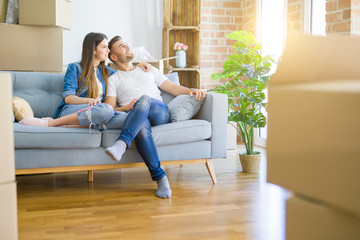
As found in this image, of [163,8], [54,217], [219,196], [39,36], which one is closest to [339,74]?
[54,217]

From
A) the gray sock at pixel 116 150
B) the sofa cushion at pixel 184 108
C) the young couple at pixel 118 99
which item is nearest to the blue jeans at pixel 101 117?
the young couple at pixel 118 99

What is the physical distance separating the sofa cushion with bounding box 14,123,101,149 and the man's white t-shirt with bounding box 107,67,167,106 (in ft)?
1.63

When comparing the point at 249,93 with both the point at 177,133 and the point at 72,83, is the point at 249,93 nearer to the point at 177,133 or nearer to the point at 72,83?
the point at 177,133

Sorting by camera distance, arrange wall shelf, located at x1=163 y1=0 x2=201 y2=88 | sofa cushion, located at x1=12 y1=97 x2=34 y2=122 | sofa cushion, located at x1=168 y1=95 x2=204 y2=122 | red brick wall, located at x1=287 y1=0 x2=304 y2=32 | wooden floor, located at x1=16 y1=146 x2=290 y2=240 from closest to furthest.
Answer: wooden floor, located at x1=16 y1=146 x2=290 y2=240
sofa cushion, located at x1=12 y1=97 x2=34 y2=122
sofa cushion, located at x1=168 y1=95 x2=204 y2=122
red brick wall, located at x1=287 y1=0 x2=304 y2=32
wall shelf, located at x1=163 y1=0 x2=201 y2=88

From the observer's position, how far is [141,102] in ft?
8.89

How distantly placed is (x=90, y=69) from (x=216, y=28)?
238cm

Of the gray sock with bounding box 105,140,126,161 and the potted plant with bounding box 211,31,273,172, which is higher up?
the potted plant with bounding box 211,31,273,172

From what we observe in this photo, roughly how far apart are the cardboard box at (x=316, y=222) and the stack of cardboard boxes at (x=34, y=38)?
3.05 metres

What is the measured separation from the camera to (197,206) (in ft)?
7.79

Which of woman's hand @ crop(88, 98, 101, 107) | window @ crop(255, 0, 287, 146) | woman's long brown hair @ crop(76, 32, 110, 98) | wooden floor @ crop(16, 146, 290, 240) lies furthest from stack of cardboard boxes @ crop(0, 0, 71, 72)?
window @ crop(255, 0, 287, 146)

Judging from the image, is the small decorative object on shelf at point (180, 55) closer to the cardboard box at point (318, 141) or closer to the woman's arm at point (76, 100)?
the woman's arm at point (76, 100)

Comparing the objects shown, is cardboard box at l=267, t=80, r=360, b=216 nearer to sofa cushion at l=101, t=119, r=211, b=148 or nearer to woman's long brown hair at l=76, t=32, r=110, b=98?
sofa cushion at l=101, t=119, r=211, b=148

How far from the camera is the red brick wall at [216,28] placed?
16.6ft

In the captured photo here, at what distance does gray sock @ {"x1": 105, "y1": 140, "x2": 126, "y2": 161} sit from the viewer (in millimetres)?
2418
